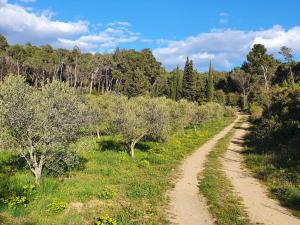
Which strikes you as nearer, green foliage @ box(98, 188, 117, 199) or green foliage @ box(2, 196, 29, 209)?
green foliage @ box(2, 196, 29, 209)

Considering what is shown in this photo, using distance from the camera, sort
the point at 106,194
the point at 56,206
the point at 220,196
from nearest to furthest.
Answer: the point at 56,206, the point at 106,194, the point at 220,196

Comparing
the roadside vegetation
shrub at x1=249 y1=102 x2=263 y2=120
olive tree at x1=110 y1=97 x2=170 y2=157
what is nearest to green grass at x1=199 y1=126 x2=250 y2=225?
the roadside vegetation

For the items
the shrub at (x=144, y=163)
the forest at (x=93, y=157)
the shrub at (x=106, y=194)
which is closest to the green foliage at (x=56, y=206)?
the forest at (x=93, y=157)

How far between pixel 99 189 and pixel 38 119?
196 inches

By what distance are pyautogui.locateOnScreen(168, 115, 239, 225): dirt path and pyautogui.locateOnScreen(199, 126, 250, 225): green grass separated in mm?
389

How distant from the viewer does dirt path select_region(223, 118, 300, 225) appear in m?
16.3

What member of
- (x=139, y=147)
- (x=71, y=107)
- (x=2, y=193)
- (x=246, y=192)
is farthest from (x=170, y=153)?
(x=2, y=193)

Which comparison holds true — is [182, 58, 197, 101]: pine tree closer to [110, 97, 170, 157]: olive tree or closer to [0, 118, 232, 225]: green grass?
[110, 97, 170, 157]: olive tree

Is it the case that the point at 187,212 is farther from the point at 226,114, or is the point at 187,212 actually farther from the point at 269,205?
the point at 226,114

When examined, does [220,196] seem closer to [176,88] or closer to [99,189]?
[99,189]

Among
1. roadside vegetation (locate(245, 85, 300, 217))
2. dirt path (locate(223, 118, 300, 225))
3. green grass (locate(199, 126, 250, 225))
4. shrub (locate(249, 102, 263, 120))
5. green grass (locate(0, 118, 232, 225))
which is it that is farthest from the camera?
shrub (locate(249, 102, 263, 120))

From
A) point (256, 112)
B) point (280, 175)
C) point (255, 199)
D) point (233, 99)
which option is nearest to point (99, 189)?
point (255, 199)

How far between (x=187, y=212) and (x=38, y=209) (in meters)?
6.61

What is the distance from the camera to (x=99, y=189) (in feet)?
67.0
